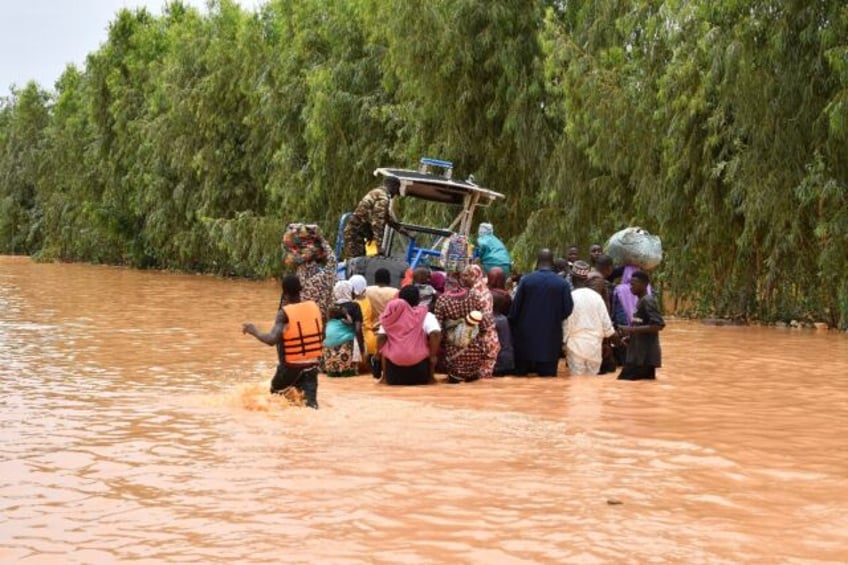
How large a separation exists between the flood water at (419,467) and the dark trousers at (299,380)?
0.73 feet

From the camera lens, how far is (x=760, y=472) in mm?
9391

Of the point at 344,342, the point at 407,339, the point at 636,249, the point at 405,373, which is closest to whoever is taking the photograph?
the point at 407,339

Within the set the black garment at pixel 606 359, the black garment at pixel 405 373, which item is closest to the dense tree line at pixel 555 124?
the black garment at pixel 606 359

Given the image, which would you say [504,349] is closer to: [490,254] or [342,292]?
[342,292]

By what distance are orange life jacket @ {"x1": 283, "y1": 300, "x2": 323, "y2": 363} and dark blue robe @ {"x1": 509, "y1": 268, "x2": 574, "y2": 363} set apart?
162 inches

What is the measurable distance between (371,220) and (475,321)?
9.51 feet

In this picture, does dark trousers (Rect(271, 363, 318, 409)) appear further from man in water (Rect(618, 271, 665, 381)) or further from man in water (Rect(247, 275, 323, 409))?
man in water (Rect(618, 271, 665, 381))

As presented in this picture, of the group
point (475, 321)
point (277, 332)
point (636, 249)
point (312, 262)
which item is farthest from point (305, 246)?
point (636, 249)

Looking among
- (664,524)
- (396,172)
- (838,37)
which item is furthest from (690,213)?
(664,524)

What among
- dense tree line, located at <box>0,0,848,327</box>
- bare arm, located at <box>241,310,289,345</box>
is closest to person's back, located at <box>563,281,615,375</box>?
bare arm, located at <box>241,310,289,345</box>

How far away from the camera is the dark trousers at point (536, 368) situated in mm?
15492

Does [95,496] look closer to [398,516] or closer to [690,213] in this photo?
[398,516]

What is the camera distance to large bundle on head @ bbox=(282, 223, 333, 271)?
15.7m

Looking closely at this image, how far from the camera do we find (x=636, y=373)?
1505 centimetres
